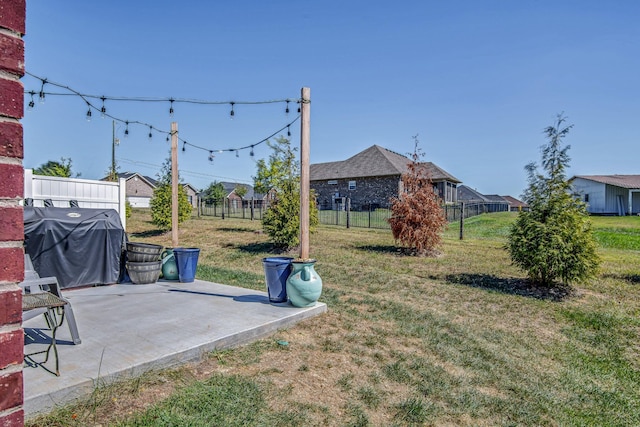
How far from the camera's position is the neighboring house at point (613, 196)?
98.4ft

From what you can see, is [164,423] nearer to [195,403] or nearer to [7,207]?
[195,403]

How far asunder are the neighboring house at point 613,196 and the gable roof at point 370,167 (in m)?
10.7

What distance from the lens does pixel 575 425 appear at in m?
3.20

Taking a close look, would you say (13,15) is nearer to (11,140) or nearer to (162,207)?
(11,140)

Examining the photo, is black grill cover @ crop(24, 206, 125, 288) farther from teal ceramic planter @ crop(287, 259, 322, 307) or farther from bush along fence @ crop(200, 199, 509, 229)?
bush along fence @ crop(200, 199, 509, 229)

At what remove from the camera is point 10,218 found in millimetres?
884

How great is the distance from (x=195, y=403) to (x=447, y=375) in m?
2.46

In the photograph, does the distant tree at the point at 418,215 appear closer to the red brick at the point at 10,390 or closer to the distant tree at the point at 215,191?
the red brick at the point at 10,390

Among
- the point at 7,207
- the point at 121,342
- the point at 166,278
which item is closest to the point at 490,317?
the point at 121,342

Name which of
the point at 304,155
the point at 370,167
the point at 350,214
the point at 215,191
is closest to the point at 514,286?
the point at 304,155

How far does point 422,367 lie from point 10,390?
381 cm

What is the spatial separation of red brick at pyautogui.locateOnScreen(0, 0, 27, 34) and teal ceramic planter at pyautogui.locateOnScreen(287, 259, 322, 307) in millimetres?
4535

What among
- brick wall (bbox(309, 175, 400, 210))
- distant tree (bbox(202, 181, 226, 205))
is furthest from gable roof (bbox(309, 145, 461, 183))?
distant tree (bbox(202, 181, 226, 205))

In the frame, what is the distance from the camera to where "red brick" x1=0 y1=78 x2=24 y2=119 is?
89cm
